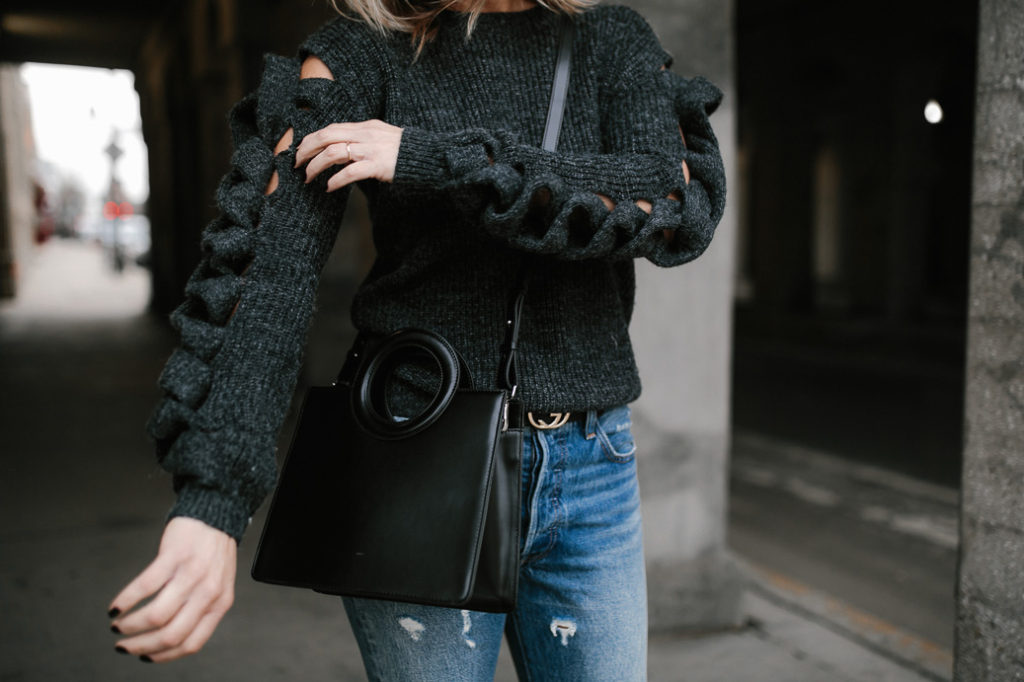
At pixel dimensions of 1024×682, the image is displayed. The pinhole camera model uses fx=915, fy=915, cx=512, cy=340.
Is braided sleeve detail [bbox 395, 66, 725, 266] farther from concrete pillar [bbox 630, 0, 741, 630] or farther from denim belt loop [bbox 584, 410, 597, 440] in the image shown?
concrete pillar [bbox 630, 0, 741, 630]

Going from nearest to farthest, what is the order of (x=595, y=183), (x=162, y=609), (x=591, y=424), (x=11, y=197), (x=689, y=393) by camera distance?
(x=162, y=609)
(x=595, y=183)
(x=591, y=424)
(x=689, y=393)
(x=11, y=197)

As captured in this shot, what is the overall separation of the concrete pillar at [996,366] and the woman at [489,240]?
95 cm

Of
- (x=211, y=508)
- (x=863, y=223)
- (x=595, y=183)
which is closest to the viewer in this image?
(x=211, y=508)

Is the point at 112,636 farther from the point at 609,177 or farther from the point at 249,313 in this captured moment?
the point at 609,177

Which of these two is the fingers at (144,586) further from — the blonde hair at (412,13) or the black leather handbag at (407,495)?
the blonde hair at (412,13)

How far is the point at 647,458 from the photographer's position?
3.23 metres

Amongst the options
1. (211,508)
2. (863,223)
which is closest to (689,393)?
(211,508)

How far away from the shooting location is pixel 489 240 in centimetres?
137

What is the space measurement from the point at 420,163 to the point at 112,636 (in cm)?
281

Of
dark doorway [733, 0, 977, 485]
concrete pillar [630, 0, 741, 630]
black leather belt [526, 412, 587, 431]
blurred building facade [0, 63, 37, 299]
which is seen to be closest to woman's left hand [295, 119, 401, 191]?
black leather belt [526, 412, 587, 431]

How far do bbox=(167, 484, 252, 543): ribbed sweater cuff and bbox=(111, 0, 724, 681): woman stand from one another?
0.13 ft

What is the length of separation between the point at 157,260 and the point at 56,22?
4278 mm

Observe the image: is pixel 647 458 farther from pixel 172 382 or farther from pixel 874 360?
pixel 874 360

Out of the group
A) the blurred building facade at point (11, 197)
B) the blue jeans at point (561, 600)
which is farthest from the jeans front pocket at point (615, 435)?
the blurred building facade at point (11, 197)
